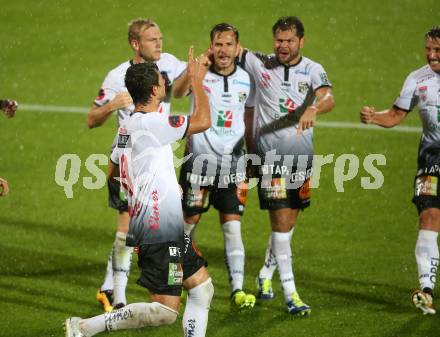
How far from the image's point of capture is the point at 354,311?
10.6 m

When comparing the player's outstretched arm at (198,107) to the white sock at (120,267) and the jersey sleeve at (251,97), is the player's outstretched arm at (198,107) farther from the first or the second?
the jersey sleeve at (251,97)

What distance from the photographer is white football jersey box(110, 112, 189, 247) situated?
857cm

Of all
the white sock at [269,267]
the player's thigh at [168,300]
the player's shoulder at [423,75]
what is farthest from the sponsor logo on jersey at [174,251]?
the player's shoulder at [423,75]

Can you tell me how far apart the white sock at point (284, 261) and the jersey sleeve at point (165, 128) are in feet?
8.00

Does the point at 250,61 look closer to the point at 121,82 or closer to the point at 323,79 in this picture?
the point at 323,79

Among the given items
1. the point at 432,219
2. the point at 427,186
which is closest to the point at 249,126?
the point at 427,186

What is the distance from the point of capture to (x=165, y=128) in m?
8.53

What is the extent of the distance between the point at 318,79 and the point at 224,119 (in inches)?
40.4

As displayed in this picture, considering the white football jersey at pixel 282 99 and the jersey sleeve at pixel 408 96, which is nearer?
the white football jersey at pixel 282 99

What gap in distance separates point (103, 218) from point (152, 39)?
13.9 ft

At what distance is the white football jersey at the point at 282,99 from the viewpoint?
10.7 m

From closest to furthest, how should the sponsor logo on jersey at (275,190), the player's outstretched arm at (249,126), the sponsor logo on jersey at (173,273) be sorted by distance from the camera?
1. the sponsor logo on jersey at (173,273)
2. the sponsor logo on jersey at (275,190)
3. the player's outstretched arm at (249,126)

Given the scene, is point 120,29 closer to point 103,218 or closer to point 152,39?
point 103,218

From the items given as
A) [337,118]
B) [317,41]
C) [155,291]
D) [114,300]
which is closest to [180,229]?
[155,291]
